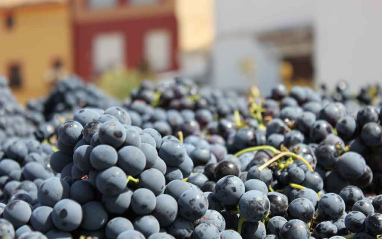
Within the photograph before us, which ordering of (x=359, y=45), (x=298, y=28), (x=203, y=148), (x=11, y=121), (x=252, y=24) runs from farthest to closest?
(x=252, y=24), (x=298, y=28), (x=359, y=45), (x=11, y=121), (x=203, y=148)

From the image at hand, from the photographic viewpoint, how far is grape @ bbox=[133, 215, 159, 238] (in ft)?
3.08

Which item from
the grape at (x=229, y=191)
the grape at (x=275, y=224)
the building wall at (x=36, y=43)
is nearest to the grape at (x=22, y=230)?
the grape at (x=229, y=191)

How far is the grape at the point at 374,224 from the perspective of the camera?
102 cm

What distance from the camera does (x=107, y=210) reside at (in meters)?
0.95

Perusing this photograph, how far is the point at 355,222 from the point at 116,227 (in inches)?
21.0

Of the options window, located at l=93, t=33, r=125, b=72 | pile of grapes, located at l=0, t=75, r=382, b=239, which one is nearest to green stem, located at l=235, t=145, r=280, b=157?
pile of grapes, located at l=0, t=75, r=382, b=239

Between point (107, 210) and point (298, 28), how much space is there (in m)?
9.14

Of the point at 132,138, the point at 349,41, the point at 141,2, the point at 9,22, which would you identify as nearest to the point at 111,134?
the point at 132,138

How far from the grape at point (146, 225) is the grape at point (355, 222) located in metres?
0.44

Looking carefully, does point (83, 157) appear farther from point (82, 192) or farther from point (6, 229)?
point (6, 229)

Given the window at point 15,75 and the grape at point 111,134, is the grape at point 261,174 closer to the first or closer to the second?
the grape at point 111,134

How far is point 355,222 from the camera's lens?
1.06m

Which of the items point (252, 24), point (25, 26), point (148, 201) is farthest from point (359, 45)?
point (25, 26)

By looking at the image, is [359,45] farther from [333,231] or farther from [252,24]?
[333,231]
